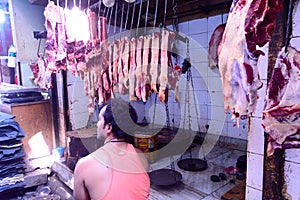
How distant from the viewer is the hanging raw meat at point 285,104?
1062 mm

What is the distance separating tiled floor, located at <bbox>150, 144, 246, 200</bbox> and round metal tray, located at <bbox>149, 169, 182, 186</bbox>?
7 cm

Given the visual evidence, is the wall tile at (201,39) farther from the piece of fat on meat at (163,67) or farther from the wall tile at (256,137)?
the wall tile at (256,137)

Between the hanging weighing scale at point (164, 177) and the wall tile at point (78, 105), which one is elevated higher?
the wall tile at point (78, 105)

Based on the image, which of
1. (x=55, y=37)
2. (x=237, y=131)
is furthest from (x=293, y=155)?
(x=55, y=37)

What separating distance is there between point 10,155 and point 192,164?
2.49 meters

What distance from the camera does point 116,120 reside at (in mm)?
1543

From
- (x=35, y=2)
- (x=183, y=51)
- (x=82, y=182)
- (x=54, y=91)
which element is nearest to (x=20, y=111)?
(x=54, y=91)

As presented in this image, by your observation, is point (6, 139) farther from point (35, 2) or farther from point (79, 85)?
point (35, 2)

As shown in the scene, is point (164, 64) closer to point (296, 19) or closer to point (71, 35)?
point (296, 19)

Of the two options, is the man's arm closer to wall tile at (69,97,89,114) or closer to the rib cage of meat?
the rib cage of meat

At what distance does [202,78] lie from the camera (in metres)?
4.04

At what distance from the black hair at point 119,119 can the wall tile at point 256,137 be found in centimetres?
85

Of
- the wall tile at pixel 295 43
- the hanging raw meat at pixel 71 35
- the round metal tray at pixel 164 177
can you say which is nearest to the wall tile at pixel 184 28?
the hanging raw meat at pixel 71 35

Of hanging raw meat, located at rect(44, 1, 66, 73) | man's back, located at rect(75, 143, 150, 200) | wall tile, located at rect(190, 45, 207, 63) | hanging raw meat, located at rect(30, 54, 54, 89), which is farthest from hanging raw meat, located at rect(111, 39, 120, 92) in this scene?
wall tile, located at rect(190, 45, 207, 63)
